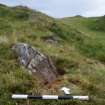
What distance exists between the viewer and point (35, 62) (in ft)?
49.6

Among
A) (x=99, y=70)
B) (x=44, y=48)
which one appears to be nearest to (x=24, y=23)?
(x=44, y=48)

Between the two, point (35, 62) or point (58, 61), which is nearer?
point (35, 62)

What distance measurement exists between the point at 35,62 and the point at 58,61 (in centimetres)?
121

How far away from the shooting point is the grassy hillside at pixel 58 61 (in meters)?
13.4

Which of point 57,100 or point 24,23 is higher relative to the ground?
point 24,23

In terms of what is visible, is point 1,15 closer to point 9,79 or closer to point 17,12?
point 17,12

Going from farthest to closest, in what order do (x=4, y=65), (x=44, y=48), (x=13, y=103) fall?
(x=44, y=48)
(x=4, y=65)
(x=13, y=103)

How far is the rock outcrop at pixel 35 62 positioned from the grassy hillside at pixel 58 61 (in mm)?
286

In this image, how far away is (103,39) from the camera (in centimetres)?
2345

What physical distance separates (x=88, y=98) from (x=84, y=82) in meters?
1.15

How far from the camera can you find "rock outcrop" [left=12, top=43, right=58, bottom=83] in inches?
582

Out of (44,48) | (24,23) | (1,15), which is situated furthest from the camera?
(1,15)

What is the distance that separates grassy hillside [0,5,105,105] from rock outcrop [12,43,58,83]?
29cm

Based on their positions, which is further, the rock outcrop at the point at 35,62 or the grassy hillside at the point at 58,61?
the rock outcrop at the point at 35,62
